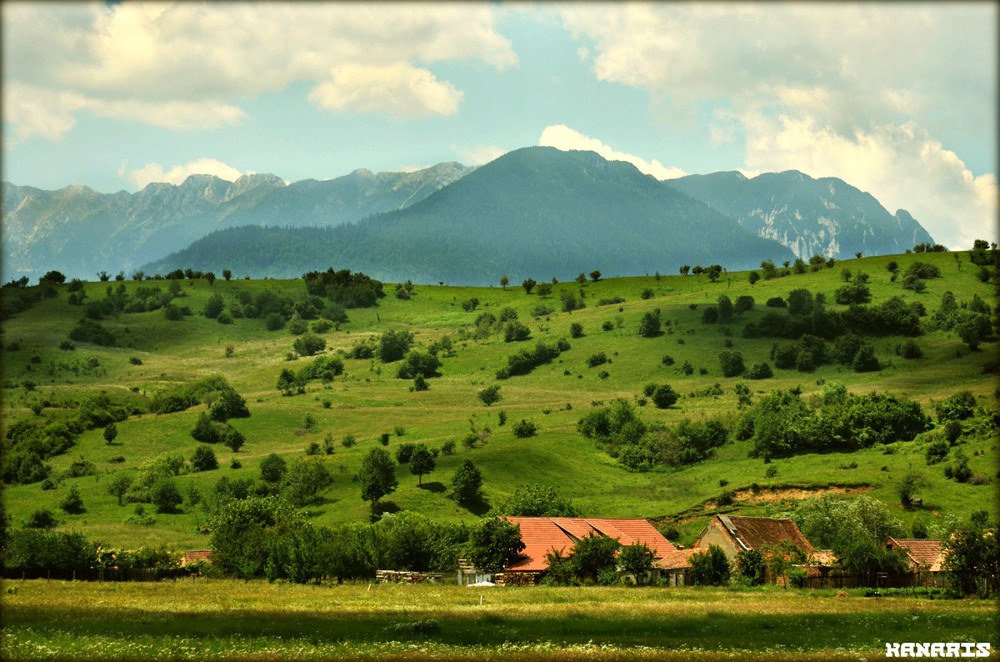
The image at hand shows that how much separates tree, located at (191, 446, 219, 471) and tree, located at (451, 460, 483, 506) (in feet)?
157

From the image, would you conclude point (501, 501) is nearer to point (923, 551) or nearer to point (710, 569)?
point (710, 569)

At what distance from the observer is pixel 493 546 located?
8725 cm

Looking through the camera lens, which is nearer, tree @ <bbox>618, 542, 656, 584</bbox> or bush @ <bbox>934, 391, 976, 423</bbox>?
tree @ <bbox>618, 542, 656, 584</bbox>

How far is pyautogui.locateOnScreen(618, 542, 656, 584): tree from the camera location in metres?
82.0

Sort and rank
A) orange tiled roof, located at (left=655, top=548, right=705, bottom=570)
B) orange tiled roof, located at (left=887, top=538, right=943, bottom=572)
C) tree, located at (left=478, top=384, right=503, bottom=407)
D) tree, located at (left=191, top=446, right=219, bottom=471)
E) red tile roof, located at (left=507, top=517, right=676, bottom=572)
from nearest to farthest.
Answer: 1. orange tiled roof, located at (left=887, top=538, right=943, bottom=572)
2. orange tiled roof, located at (left=655, top=548, right=705, bottom=570)
3. red tile roof, located at (left=507, top=517, right=676, bottom=572)
4. tree, located at (left=191, top=446, right=219, bottom=471)
5. tree, located at (left=478, top=384, right=503, bottom=407)

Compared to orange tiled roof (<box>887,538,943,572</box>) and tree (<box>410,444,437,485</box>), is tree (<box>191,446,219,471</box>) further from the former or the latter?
orange tiled roof (<box>887,538,943,572</box>)

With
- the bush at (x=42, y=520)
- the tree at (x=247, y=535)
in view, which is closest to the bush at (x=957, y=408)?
the tree at (x=247, y=535)

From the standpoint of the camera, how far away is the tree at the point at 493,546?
86.9m

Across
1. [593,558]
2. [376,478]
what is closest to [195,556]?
[376,478]

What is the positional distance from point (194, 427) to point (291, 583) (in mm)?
115248

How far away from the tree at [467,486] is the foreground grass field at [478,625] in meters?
60.2

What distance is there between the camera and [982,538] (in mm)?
67250

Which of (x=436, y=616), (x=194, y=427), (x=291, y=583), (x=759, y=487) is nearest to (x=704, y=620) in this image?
(x=436, y=616)

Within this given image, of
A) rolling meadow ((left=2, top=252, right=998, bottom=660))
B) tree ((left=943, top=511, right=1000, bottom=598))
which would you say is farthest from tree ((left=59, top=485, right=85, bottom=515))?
tree ((left=943, top=511, right=1000, bottom=598))
